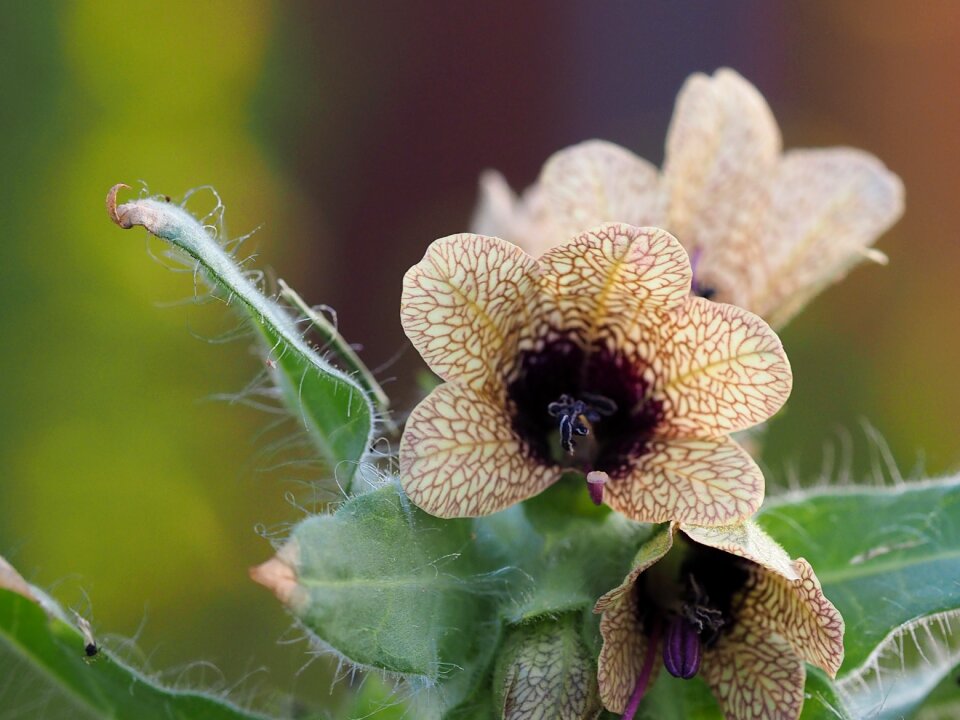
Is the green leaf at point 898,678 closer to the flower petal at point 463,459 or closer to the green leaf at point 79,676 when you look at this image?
the flower petal at point 463,459

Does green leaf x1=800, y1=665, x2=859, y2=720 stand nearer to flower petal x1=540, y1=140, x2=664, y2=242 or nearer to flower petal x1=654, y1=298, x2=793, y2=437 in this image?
flower petal x1=654, y1=298, x2=793, y2=437

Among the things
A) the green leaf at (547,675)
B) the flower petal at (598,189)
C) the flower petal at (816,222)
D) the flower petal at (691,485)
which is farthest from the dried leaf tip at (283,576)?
the flower petal at (816,222)

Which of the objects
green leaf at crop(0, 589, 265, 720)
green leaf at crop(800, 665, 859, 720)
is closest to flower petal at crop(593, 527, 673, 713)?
green leaf at crop(800, 665, 859, 720)

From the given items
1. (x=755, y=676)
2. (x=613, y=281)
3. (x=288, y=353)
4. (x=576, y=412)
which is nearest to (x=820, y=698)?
(x=755, y=676)

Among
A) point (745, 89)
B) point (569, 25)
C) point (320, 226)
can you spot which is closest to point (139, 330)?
point (320, 226)

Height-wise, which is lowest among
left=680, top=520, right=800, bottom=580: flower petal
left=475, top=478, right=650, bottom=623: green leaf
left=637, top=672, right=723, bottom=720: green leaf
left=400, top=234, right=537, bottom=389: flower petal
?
left=637, top=672, right=723, bottom=720: green leaf

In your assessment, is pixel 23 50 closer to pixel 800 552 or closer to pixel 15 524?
pixel 15 524

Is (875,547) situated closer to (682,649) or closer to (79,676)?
(682,649)
